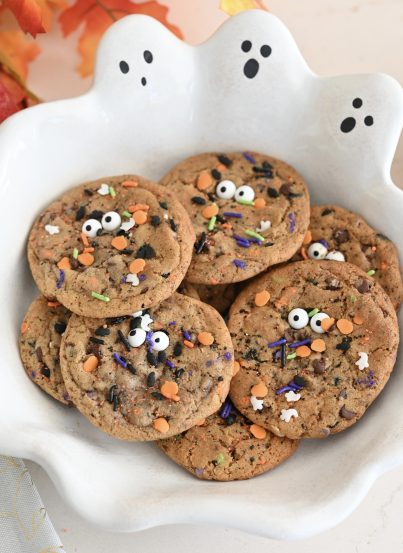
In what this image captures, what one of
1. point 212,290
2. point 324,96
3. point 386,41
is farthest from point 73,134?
point 386,41

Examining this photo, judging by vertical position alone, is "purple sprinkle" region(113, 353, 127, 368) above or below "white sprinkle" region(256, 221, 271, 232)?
below

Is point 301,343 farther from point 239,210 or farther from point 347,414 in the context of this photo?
point 239,210

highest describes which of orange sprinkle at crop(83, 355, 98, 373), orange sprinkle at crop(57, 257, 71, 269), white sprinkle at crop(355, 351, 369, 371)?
orange sprinkle at crop(57, 257, 71, 269)

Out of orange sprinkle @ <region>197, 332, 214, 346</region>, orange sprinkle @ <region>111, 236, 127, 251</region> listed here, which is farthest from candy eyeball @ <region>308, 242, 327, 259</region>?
orange sprinkle @ <region>111, 236, 127, 251</region>

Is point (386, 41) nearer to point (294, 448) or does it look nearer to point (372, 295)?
point (372, 295)

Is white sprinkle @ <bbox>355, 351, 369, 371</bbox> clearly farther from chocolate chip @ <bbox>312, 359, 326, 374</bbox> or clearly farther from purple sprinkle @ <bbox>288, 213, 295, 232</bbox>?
purple sprinkle @ <bbox>288, 213, 295, 232</bbox>

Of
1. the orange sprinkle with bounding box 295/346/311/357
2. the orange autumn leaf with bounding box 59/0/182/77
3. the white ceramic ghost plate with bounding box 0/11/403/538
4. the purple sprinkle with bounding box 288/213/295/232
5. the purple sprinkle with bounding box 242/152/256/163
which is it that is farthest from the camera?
the orange autumn leaf with bounding box 59/0/182/77

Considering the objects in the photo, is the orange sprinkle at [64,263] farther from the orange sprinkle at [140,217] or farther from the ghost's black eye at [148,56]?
the ghost's black eye at [148,56]
